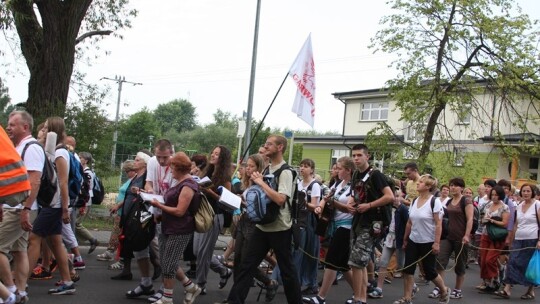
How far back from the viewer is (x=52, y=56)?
12.7 metres

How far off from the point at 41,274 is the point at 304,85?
539cm

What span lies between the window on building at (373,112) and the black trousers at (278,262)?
113ft

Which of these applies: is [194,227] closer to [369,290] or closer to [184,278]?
[184,278]

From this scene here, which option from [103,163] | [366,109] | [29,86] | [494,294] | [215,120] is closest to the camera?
[494,294]

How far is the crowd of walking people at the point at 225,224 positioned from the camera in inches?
235

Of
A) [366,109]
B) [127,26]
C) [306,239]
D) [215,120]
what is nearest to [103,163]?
[127,26]

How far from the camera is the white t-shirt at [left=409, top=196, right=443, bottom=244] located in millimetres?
7816

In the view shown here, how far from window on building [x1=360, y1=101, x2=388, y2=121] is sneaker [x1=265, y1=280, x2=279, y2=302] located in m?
33.1

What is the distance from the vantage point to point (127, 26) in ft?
53.0

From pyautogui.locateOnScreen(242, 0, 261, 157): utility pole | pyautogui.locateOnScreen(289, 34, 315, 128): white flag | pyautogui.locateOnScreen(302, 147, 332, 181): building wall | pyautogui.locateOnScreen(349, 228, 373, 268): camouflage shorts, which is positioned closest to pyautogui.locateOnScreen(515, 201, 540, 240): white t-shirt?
pyautogui.locateOnScreen(289, 34, 315, 128): white flag

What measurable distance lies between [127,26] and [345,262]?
440 inches

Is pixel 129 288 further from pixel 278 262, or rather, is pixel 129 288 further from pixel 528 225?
pixel 528 225

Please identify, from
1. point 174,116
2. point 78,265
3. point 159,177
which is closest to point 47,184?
point 159,177

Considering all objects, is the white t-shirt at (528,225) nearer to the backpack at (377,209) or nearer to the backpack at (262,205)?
the backpack at (377,209)
